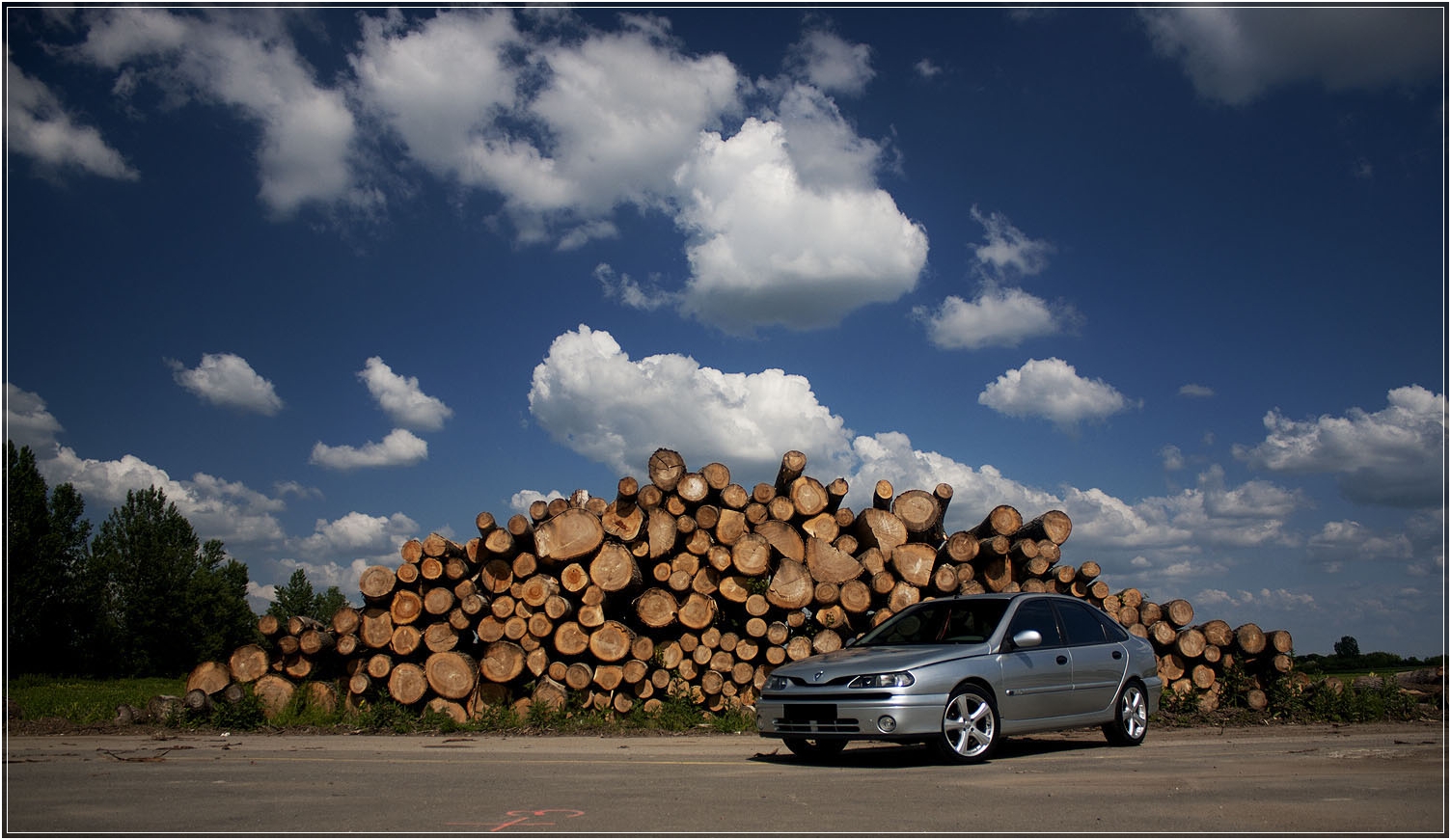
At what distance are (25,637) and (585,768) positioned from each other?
149 feet

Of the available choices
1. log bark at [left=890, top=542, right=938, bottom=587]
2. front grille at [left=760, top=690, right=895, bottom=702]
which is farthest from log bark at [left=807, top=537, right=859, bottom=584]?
front grille at [left=760, top=690, right=895, bottom=702]

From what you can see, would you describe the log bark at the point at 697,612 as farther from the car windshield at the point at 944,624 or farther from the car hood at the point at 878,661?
the car hood at the point at 878,661

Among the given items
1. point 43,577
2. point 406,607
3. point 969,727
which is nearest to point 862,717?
point 969,727

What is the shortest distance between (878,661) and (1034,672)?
4.78 ft

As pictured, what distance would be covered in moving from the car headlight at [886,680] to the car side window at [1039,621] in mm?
1444

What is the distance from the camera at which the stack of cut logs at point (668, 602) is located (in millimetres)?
12250

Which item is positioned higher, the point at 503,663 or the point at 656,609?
the point at 656,609

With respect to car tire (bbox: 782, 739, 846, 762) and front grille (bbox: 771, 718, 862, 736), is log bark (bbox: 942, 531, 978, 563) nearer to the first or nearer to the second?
car tire (bbox: 782, 739, 846, 762)

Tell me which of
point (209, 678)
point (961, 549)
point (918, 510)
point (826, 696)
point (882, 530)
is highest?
point (918, 510)

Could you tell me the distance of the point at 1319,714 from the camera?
12820mm

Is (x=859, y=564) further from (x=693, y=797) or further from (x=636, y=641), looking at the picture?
(x=693, y=797)

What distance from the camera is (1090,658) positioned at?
29.1 feet

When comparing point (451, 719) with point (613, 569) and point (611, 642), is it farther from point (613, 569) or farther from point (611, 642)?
point (613, 569)

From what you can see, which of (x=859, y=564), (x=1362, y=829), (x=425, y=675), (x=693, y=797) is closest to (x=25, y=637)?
(x=425, y=675)
